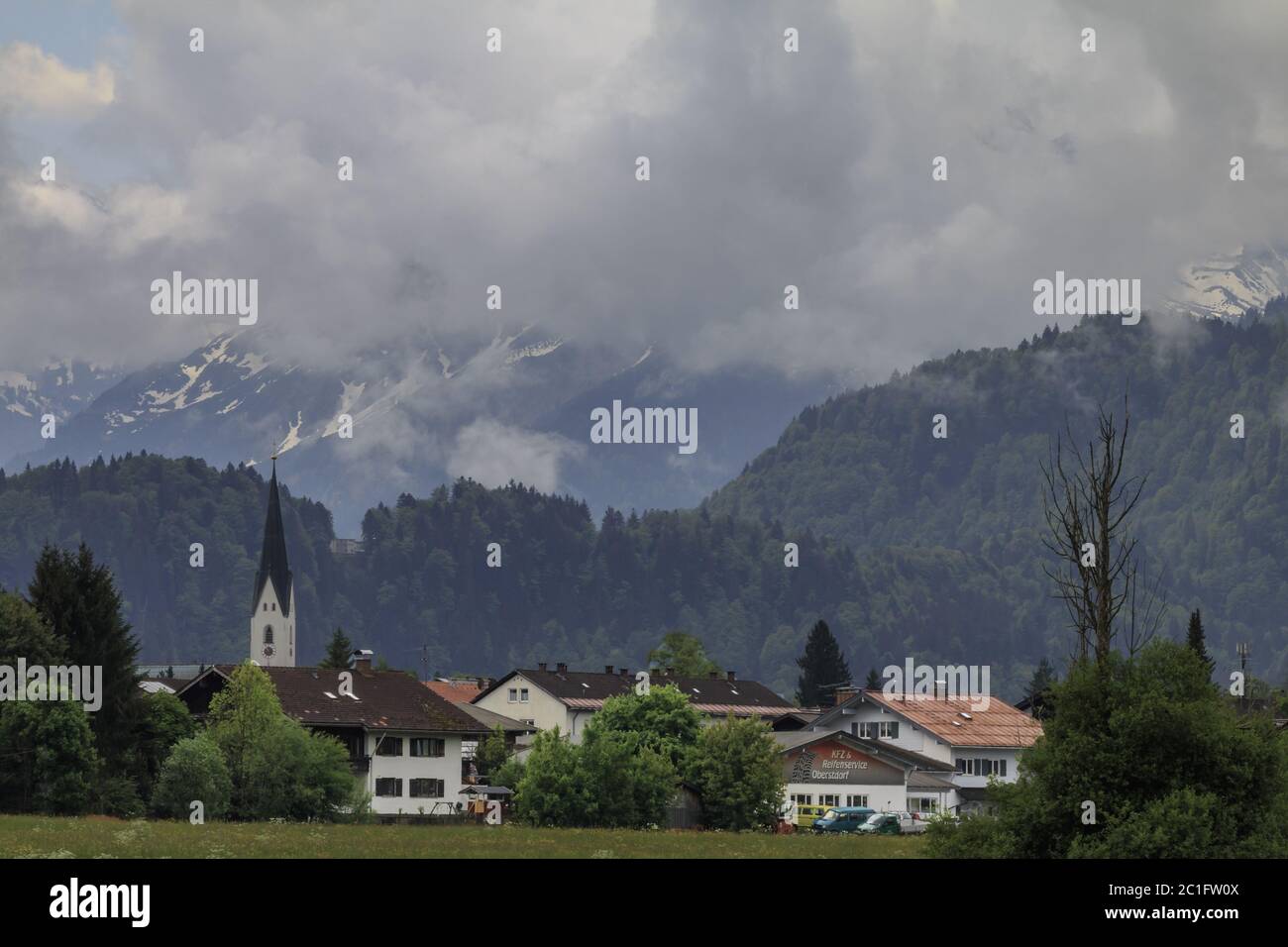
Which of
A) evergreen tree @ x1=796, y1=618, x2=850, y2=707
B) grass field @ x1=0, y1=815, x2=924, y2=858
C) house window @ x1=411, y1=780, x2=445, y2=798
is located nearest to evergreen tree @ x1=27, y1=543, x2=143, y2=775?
grass field @ x1=0, y1=815, x2=924, y2=858

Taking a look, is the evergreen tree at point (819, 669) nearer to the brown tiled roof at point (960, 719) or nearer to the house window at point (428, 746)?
the brown tiled roof at point (960, 719)

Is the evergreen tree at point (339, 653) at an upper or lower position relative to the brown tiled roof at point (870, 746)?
upper

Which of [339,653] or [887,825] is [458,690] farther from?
[887,825]

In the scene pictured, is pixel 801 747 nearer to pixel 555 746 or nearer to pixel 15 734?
pixel 555 746

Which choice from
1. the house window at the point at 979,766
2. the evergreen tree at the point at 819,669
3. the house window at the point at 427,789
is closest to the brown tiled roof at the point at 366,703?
the house window at the point at 427,789

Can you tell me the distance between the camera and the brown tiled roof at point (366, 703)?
95.1 m

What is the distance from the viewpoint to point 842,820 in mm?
87312

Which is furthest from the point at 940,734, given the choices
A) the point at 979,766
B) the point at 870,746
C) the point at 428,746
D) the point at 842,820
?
the point at 428,746

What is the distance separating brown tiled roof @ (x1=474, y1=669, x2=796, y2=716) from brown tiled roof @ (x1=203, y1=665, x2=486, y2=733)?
3674cm

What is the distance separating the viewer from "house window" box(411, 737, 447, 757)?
9712 cm

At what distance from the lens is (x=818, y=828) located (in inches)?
3396

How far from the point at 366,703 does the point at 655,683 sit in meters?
42.7

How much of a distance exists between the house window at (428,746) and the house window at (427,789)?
1.49 metres
